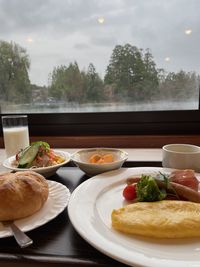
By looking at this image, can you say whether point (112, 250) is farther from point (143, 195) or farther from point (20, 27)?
point (20, 27)

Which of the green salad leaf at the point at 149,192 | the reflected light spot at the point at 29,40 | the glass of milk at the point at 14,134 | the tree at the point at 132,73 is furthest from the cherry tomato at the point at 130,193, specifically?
the reflected light spot at the point at 29,40

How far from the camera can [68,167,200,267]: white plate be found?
383 mm


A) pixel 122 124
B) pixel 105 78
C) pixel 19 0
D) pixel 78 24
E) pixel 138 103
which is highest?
pixel 19 0

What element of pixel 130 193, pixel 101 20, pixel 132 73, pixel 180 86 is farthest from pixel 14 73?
pixel 130 193

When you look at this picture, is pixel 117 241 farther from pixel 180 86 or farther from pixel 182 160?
pixel 180 86

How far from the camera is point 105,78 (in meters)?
1.32

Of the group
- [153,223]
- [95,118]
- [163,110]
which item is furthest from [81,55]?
[153,223]

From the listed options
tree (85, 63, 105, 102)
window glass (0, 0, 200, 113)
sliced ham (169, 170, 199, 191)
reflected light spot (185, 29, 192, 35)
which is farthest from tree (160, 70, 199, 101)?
sliced ham (169, 170, 199, 191)

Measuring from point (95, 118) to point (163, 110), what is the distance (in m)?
0.41

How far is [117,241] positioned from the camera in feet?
1.43

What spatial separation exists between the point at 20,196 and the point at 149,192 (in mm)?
331

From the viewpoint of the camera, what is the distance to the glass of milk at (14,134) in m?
1.09

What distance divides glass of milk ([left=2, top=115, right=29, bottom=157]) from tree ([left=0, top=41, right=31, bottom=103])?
335 mm

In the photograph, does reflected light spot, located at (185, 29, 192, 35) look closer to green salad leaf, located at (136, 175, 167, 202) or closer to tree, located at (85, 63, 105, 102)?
tree, located at (85, 63, 105, 102)
